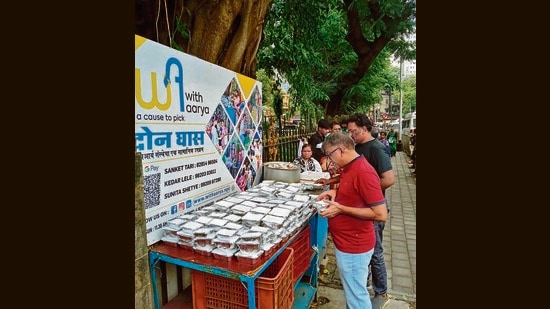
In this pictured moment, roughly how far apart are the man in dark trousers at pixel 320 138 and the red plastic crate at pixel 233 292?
422 centimetres

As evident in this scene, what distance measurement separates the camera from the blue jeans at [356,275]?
2.77m

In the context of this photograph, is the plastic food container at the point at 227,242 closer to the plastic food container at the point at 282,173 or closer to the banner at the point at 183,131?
the banner at the point at 183,131

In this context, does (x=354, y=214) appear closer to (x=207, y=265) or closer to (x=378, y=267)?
(x=207, y=265)

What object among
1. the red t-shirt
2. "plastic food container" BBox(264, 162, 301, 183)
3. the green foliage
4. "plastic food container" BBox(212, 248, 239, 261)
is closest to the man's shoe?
the red t-shirt

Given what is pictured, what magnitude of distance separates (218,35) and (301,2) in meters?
3.36

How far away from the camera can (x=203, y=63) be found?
10.3 ft

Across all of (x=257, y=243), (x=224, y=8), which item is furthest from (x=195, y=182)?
(x=224, y=8)

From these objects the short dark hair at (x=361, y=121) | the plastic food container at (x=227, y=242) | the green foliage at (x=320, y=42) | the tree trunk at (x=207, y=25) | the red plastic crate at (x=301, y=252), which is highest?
the green foliage at (x=320, y=42)

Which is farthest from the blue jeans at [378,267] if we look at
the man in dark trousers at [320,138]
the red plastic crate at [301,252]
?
the man in dark trousers at [320,138]

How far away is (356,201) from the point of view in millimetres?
2730

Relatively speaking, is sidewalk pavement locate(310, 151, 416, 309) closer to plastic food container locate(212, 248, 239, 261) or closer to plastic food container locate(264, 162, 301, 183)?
plastic food container locate(264, 162, 301, 183)

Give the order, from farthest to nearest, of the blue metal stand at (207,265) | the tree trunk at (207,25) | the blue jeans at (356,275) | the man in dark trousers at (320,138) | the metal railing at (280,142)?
the man in dark trousers at (320,138) < the metal railing at (280,142) < the tree trunk at (207,25) < the blue jeans at (356,275) < the blue metal stand at (207,265)

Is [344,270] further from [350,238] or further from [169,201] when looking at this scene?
[169,201]

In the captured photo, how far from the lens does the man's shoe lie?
11.9ft
